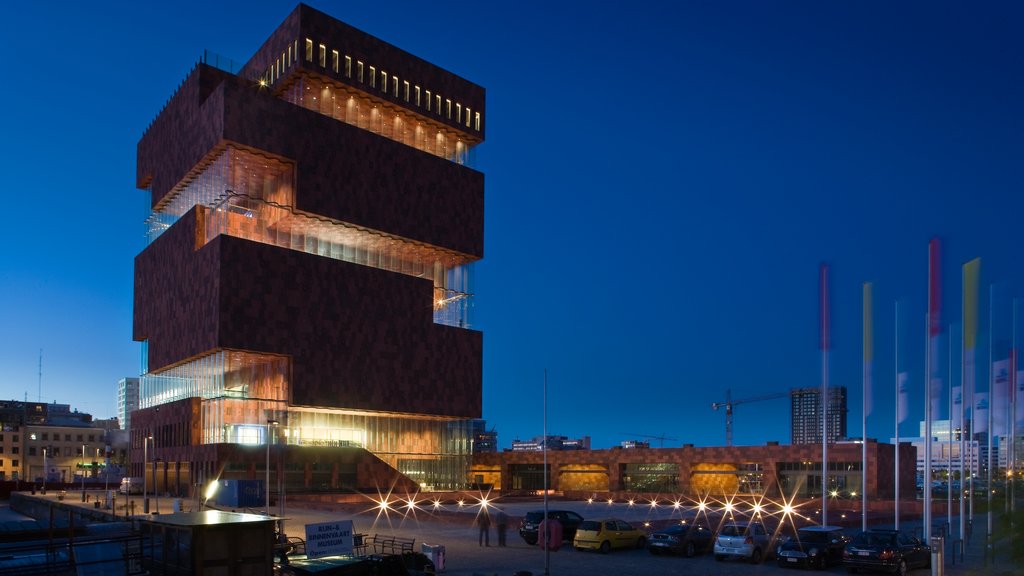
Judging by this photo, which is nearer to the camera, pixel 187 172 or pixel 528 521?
pixel 528 521

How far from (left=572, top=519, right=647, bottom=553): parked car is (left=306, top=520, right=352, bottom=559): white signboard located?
46.2ft

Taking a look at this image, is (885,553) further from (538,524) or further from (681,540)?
(538,524)

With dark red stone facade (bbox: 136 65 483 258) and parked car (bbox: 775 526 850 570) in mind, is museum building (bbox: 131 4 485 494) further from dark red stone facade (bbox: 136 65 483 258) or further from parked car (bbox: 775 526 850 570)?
parked car (bbox: 775 526 850 570)

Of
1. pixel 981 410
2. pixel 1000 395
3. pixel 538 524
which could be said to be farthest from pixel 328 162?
pixel 1000 395

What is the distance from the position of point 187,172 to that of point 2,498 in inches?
1388

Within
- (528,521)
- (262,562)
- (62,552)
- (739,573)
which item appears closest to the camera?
(262,562)

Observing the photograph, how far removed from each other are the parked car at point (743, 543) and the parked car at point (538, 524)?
699 cm

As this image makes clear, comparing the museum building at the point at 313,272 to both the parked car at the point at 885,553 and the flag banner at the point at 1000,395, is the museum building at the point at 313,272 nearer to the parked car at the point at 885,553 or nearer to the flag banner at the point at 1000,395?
the flag banner at the point at 1000,395

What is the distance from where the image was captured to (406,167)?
317 feet

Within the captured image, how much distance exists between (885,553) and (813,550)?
8.30ft

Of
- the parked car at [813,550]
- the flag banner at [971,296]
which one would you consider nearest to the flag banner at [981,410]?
the flag banner at [971,296]

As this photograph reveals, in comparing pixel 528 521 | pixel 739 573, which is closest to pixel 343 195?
pixel 528 521

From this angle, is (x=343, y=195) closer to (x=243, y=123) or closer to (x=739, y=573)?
(x=243, y=123)

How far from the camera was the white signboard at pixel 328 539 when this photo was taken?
2398cm
